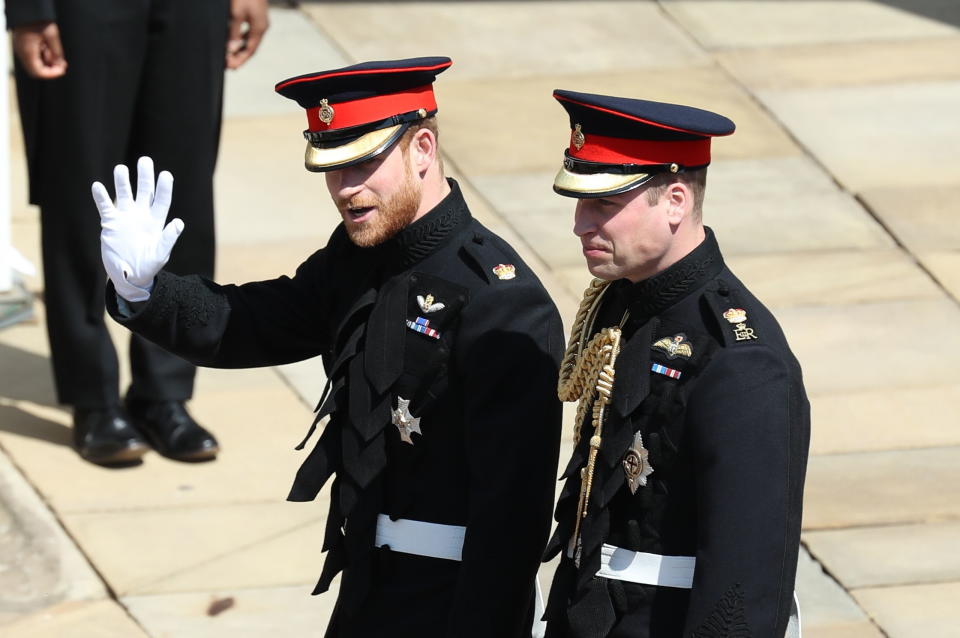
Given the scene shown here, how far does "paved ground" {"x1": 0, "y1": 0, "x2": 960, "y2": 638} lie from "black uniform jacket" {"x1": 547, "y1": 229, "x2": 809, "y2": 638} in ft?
6.79

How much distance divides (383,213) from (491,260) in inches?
9.8

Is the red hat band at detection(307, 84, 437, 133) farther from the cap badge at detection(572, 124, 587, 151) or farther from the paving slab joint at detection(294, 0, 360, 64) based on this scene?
the paving slab joint at detection(294, 0, 360, 64)

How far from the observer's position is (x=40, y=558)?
5559 millimetres

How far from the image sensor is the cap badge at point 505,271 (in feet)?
11.9

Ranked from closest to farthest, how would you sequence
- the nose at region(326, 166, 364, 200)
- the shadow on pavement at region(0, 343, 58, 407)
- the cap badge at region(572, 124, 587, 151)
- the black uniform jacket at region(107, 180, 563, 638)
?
the cap badge at region(572, 124, 587, 151) < the black uniform jacket at region(107, 180, 563, 638) < the nose at region(326, 166, 364, 200) < the shadow on pavement at region(0, 343, 58, 407)

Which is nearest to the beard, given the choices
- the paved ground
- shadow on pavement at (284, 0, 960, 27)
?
the paved ground

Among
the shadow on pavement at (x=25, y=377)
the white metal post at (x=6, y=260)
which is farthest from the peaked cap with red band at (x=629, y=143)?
the white metal post at (x=6, y=260)

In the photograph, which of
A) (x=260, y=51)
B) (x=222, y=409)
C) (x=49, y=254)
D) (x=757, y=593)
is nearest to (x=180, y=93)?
(x=49, y=254)

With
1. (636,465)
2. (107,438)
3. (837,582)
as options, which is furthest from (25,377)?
(636,465)

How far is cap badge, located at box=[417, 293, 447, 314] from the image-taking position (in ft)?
11.9

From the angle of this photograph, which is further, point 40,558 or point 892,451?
point 892,451

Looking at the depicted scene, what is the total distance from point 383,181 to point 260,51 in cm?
676

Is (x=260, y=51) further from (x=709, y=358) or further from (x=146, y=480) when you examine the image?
(x=709, y=358)

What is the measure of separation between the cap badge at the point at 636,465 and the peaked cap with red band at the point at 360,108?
0.81 m
